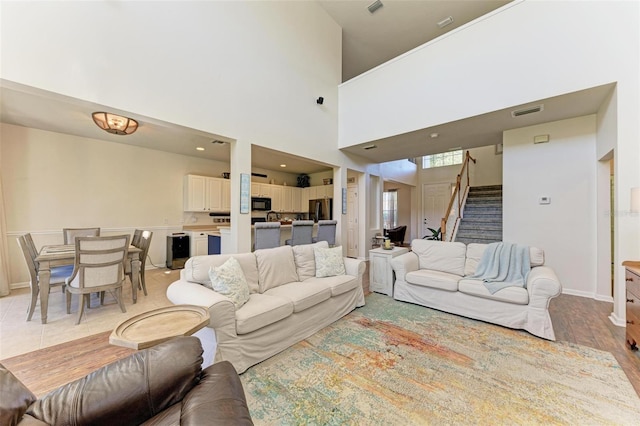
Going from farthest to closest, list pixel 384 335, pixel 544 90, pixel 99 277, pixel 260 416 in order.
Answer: pixel 544 90 < pixel 99 277 < pixel 384 335 < pixel 260 416

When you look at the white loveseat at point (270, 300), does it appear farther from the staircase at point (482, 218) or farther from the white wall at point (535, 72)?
the staircase at point (482, 218)

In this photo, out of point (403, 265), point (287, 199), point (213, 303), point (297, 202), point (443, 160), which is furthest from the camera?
point (443, 160)

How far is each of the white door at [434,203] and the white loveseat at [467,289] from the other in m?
5.97

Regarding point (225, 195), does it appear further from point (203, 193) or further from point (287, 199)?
point (287, 199)

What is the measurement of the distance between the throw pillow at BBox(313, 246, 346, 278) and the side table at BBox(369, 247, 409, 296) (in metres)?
0.93

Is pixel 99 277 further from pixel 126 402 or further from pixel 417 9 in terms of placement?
pixel 417 9

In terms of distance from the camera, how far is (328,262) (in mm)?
3332

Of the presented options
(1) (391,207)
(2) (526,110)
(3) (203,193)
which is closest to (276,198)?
(3) (203,193)

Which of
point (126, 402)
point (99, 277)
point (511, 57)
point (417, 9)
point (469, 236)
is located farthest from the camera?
point (469, 236)

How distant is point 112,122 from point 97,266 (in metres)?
1.90

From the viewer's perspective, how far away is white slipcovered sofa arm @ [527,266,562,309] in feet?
8.51

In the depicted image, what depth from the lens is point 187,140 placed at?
4988mm

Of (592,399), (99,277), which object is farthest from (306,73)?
(592,399)

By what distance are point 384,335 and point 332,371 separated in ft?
2.74
